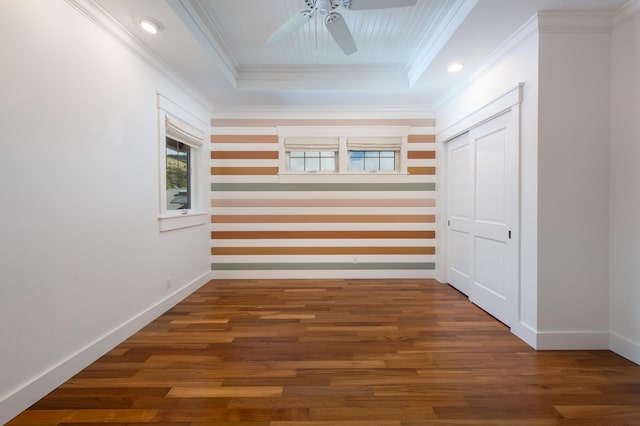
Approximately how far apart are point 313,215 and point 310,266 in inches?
30.8

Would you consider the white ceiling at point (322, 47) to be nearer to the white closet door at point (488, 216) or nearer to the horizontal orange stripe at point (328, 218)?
the white closet door at point (488, 216)

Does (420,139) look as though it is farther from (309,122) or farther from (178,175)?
(178,175)

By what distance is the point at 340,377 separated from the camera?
1927 mm

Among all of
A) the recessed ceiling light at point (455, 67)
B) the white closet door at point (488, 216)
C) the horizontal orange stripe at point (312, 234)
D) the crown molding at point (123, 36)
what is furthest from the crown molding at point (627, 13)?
the crown molding at point (123, 36)

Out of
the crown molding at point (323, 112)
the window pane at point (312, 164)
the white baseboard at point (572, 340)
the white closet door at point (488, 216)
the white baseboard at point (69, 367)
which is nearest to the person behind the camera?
the white baseboard at point (69, 367)

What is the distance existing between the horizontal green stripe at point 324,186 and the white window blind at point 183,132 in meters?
0.72

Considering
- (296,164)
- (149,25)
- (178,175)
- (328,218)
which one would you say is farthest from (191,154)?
(328,218)

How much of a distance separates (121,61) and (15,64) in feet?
2.93

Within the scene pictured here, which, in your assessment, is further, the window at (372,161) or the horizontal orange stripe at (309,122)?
the window at (372,161)

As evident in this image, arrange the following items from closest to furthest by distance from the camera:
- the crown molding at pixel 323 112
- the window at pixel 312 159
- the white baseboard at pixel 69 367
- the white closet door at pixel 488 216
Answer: the white baseboard at pixel 69 367
the white closet door at pixel 488 216
the crown molding at pixel 323 112
the window at pixel 312 159

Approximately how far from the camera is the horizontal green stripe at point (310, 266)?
14.2 feet

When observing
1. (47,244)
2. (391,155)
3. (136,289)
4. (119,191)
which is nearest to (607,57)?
(391,155)

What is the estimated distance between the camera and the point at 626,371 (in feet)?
6.46

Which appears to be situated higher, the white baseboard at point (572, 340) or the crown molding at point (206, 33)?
the crown molding at point (206, 33)
